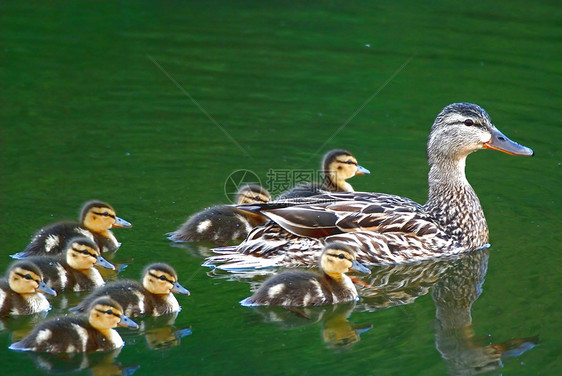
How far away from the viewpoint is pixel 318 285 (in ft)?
19.4

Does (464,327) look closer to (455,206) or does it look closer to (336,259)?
(336,259)

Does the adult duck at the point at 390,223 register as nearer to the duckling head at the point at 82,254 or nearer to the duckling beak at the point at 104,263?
the duckling beak at the point at 104,263

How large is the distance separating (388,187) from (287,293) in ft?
7.67

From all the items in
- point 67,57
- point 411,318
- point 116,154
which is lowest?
point 411,318

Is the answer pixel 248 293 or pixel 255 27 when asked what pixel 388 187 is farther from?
pixel 255 27

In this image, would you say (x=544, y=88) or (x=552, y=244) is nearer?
(x=552, y=244)

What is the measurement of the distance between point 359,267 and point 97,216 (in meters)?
1.86

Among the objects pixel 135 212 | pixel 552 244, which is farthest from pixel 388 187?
pixel 135 212

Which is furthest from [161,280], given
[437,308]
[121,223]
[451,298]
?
[451,298]

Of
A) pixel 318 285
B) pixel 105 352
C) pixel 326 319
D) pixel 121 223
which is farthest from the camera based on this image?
pixel 121 223

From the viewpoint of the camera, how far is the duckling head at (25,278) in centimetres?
559

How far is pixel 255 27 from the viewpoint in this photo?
40.7 ft

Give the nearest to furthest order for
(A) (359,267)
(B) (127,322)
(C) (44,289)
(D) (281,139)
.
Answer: (B) (127,322) < (C) (44,289) < (A) (359,267) < (D) (281,139)

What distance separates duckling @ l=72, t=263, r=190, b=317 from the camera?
18.7 ft
